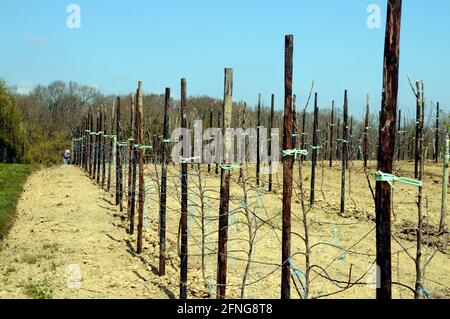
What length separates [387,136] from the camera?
332 cm

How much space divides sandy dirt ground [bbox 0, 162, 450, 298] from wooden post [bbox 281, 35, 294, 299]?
0.49 feet

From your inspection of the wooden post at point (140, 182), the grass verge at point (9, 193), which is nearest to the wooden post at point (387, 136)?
the wooden post at point (140, 182)

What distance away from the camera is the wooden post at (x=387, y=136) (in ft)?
10.7

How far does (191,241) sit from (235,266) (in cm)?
145

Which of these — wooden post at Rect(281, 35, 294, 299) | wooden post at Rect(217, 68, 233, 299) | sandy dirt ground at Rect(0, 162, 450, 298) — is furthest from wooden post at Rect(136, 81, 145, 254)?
wooden post at Rect(281, 35, 294, 299)

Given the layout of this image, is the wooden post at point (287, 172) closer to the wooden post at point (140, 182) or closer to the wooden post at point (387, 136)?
the wooden post at point (387, 136)

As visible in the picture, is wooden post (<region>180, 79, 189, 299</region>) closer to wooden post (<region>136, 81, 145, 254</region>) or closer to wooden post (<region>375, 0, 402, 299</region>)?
wooden post (<region>136, 81, 145, 254</region>)

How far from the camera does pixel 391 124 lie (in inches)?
131

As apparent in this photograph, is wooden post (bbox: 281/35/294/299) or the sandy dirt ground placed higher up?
wooden post (bbox: 281/35/294/299)

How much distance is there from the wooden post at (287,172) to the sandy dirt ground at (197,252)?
15cm

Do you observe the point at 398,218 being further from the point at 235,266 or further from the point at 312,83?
the point at 312,83

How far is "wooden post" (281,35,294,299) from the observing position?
4270mm
